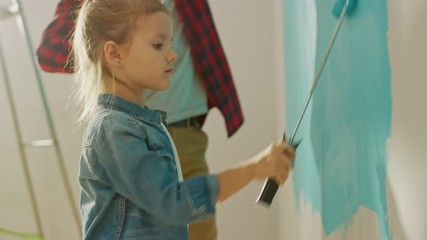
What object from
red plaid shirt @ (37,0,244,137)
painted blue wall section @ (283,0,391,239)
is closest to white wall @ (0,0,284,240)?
red plaid shirt @ (37,0,244,137)

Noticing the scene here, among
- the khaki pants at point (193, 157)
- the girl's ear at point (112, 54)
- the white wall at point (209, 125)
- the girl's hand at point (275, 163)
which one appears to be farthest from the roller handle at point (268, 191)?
the white wall at point (209, 125)

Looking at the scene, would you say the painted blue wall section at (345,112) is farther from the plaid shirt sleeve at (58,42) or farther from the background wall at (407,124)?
the plaid shirt sleeve at (58,42)

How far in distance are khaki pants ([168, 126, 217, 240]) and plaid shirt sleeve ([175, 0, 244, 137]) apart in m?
0.08

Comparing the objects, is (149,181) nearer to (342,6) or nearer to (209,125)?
(342,6)

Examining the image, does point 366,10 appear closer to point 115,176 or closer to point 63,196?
point 115,176

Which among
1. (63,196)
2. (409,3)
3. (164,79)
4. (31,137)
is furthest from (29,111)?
(409,3)

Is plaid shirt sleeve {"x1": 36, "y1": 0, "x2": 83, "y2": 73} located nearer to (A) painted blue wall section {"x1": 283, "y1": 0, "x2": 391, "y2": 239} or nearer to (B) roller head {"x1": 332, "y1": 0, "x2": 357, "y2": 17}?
(A) painted blue wall section {"x1": 283, "y1": 0, "x2": 391, "y2": 239}

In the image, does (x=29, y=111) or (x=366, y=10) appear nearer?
(x=366, y=10)

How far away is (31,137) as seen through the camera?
187cm

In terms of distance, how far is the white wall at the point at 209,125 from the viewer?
1728 millimetres

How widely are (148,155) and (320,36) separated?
12.6 inches

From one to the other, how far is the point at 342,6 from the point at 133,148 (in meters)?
0.32

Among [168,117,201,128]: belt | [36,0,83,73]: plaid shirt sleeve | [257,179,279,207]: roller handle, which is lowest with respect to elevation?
[168,117,201,128]: belt

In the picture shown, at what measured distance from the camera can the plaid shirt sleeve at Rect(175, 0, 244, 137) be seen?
41.3 inches
